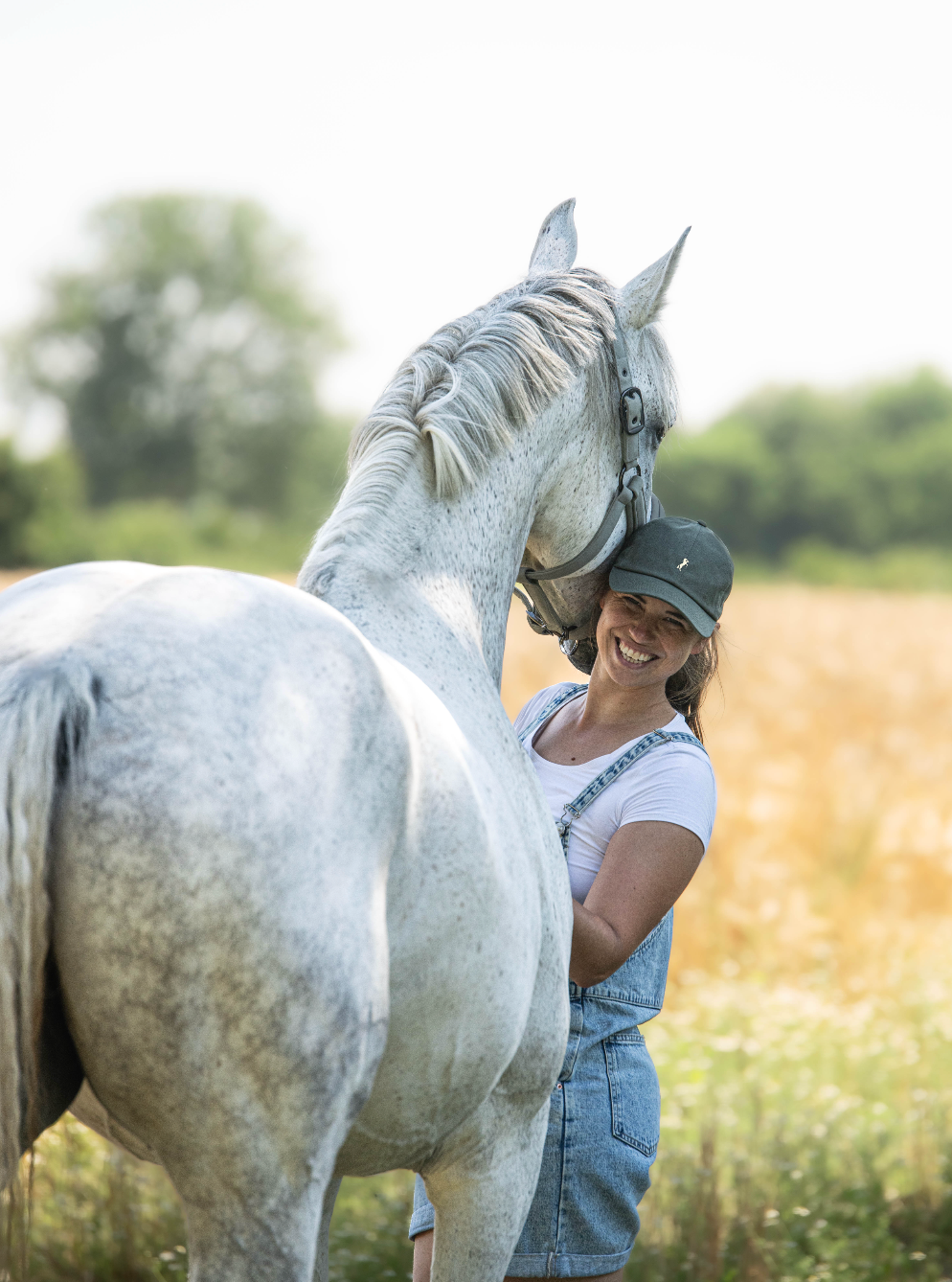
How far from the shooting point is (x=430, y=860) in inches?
53.3

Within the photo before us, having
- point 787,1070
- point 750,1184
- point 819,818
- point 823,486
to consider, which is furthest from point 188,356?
point 750,1184

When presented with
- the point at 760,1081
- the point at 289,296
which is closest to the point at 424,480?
the point at 760,1081

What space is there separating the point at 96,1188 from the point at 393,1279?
40.1 inches

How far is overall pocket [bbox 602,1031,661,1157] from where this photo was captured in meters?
2.26

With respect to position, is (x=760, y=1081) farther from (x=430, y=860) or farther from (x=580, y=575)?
(x=430, y=860)

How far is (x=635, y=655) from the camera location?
7.73ft

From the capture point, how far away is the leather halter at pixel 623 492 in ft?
7.09

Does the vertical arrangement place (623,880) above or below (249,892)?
above

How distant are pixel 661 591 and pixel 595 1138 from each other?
3.72 ft

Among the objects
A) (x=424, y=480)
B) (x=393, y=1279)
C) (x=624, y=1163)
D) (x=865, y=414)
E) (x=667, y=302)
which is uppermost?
(x=865, y=414)

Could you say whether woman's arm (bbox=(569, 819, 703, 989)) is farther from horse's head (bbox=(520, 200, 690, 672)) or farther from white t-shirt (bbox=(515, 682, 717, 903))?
horse's head (bbox=(520, 200, 690, 672))

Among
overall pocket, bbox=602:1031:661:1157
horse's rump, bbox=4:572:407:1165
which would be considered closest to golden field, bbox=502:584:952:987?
overall pocket, bbox=602:1031:661:1157

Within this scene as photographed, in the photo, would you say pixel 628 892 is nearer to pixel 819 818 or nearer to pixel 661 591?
pixel 661 591

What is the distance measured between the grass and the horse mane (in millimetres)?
1029
